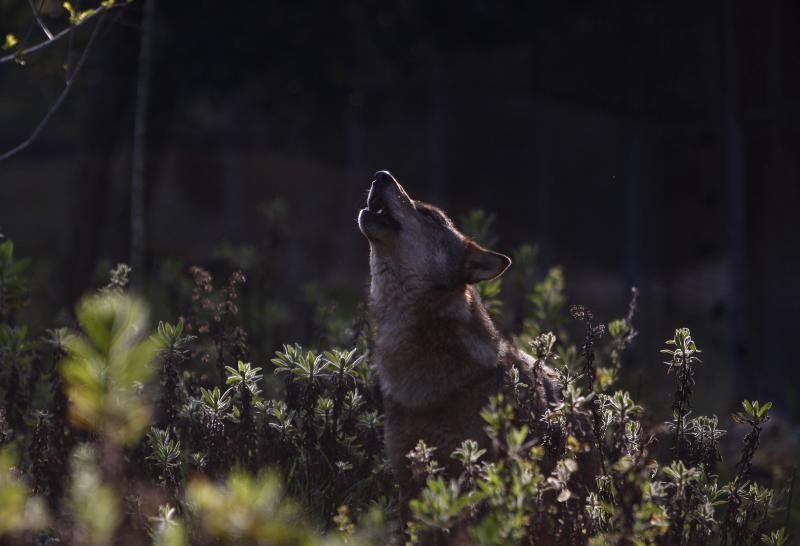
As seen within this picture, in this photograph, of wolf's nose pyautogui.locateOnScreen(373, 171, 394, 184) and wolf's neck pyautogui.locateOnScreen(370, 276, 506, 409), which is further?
wolf's nose pyautogui.locateOnScreen(373, 171, 394, 184)

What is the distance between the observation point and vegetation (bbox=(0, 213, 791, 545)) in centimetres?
288

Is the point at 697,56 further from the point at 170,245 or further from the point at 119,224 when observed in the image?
the point at 170,245

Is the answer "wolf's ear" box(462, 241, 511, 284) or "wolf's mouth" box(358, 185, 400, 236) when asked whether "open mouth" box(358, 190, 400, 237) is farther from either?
"wolf's ear" box(462, 241, 511, 284)

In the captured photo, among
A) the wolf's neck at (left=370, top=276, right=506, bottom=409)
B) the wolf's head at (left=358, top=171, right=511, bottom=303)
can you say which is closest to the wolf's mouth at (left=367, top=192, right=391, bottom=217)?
the wolf's head at (left=358, top=171, right=511, bottom=303)

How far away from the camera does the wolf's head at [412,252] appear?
5.55 m

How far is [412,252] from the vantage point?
18.6 feet

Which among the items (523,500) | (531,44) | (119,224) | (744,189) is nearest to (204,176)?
(119,224)

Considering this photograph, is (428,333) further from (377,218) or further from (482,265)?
(377,218)

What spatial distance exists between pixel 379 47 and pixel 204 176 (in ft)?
40.8

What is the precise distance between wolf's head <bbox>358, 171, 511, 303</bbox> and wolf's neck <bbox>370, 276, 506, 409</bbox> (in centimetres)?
7

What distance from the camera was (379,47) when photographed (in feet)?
47.9

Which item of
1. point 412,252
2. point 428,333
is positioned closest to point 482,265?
point 412,252

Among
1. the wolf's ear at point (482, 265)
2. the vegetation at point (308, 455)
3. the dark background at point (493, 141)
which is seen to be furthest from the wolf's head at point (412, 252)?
the dark background at point (493, 141)

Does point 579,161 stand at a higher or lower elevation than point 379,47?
lower
